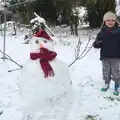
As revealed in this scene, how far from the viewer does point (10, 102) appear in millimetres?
5266

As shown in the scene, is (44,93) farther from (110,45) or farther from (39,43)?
(110,45)

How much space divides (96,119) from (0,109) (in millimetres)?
1391

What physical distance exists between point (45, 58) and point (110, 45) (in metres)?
1.34

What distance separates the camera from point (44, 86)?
461cm

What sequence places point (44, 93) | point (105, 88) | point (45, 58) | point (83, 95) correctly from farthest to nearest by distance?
point (105, 88)
point (83, 95)
point (45, 58)
point (44, 93)

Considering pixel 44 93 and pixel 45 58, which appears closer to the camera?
pixel 44 93

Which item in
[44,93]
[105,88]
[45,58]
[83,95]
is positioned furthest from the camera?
[105,88]

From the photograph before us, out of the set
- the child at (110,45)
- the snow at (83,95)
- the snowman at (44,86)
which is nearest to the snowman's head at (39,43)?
the snowman at (44,86)

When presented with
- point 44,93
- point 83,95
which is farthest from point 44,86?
point 83,95

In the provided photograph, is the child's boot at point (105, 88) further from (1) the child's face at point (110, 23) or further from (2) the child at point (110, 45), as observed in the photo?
(1) the child's face at point (110, 23)

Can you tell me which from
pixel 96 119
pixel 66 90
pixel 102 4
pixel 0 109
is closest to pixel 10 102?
pixel 0 109

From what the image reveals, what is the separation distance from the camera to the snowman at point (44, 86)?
4605 millimetres

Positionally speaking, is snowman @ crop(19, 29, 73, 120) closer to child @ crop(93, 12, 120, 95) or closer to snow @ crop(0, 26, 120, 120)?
snow @ crop(0, 26, 120, 120)

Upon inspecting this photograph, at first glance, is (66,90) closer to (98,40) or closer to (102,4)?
(98,40)
